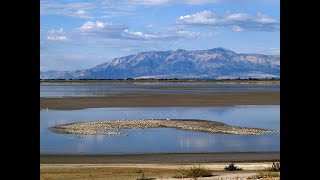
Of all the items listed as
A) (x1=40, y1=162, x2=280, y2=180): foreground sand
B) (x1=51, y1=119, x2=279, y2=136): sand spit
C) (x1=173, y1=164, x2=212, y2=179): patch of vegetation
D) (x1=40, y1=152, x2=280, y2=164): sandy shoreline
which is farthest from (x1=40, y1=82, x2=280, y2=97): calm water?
(x1=173, y1=164, x2=212, y2=179): patch of vegetation

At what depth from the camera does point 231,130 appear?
31172mm

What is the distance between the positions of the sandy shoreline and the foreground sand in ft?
4.67

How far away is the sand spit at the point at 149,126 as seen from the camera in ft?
99.7

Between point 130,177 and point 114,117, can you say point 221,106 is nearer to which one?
point 114,117

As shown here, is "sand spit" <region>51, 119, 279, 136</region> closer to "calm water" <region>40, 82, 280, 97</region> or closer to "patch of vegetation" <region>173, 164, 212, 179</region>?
"patch of vegetation" <region>173, 164, 212, 179</region>

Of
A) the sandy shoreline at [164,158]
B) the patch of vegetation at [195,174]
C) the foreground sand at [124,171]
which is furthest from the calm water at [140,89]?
the patch of vegetation at [195,174]

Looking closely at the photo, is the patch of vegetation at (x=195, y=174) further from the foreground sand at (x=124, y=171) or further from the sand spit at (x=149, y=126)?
the sand spit at (x=149, y=126)

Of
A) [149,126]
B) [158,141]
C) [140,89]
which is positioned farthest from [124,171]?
[140,89]

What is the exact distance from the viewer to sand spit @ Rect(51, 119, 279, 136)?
3038cm

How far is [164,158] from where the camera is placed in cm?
2048
